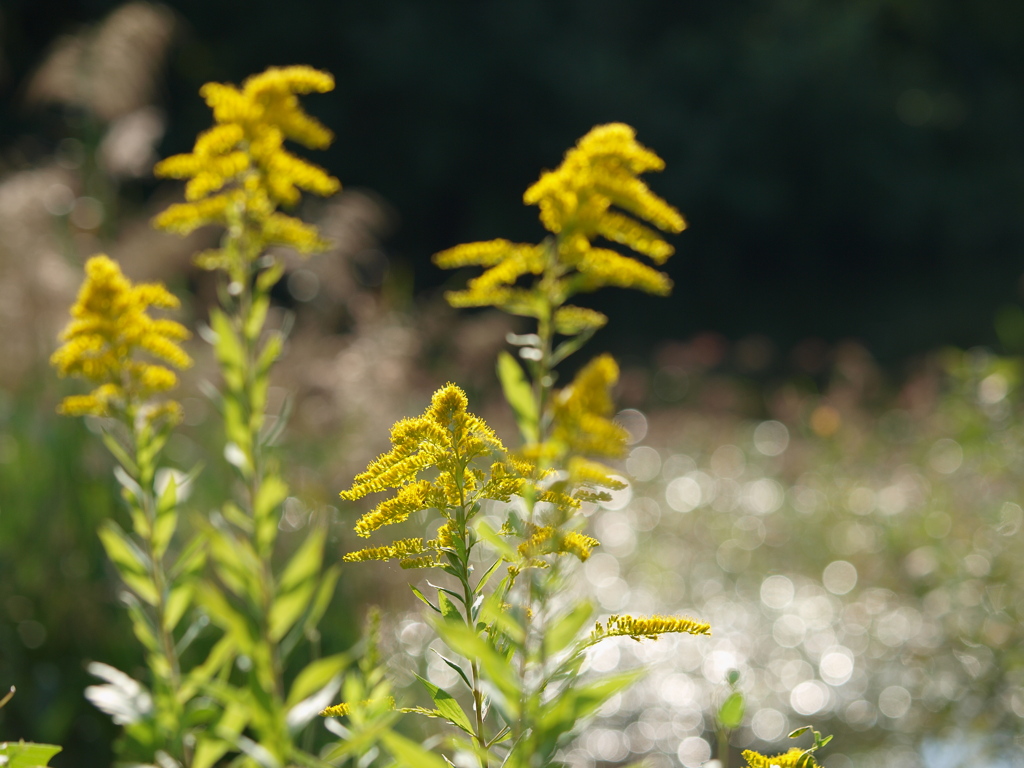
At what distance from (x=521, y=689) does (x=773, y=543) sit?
15.6 feet

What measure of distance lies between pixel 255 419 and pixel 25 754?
0.85 ft

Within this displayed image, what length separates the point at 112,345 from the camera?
859mm

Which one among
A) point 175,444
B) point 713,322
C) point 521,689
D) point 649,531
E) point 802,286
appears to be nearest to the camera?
point 521,689

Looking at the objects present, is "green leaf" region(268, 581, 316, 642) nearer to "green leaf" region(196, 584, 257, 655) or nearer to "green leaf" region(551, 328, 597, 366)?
"green leaf" region(196, 584, 257, 655)

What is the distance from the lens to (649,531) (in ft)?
17.7

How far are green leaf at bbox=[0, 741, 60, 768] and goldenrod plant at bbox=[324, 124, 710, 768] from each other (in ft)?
0.62

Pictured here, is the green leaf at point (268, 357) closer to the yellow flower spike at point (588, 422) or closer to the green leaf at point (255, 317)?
the green leaf at point (255, 317)

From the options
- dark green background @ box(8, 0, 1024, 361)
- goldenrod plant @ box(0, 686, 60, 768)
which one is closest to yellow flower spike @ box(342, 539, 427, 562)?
goldenrod plant @ box(0, 686, 60, 768)

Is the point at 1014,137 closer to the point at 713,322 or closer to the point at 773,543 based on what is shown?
the point at 713,322

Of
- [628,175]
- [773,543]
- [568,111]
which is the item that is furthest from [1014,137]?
[628,175]

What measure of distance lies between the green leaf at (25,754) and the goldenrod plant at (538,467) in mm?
189

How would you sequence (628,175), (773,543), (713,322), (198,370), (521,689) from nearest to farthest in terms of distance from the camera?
(521,689) → (628,175) → (198,370) → (773,543) → (713,322)

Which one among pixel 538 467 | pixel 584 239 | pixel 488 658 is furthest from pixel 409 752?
pixel 584 239

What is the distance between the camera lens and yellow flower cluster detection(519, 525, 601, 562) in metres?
0.54
